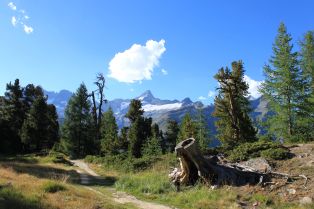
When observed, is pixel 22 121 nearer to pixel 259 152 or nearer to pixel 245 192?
pixel 259 152

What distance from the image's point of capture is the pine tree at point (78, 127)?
63344mm

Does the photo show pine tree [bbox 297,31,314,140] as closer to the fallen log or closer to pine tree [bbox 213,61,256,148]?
pine tree [bbox 213,61,256,148]

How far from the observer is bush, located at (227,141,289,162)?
2258 centimetres

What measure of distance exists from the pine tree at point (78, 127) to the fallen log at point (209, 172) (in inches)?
1672

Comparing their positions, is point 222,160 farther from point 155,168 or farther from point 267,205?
point 267,205

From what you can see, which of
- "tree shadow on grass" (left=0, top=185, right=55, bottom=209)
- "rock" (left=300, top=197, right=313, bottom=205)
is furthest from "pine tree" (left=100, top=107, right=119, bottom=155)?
"rock" (left=300, top=197, right=313, bottom=205)

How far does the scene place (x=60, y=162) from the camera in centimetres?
4359

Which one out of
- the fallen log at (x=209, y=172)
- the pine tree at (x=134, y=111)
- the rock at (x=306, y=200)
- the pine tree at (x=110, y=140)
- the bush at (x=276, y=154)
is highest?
the pine tree at (x=134, y=111)

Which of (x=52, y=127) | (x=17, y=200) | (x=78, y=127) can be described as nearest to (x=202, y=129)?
(x=78, y=127)

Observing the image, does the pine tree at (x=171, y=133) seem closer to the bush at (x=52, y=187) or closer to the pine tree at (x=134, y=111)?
the pine tree at (x=134, y=111)

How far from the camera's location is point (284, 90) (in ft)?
122

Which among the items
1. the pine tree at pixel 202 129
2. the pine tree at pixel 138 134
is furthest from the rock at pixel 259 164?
the pine tree at pixel 138 134

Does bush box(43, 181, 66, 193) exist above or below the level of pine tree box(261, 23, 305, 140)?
below

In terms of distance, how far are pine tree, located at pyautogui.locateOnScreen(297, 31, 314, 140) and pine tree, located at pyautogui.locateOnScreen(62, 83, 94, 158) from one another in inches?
1424
